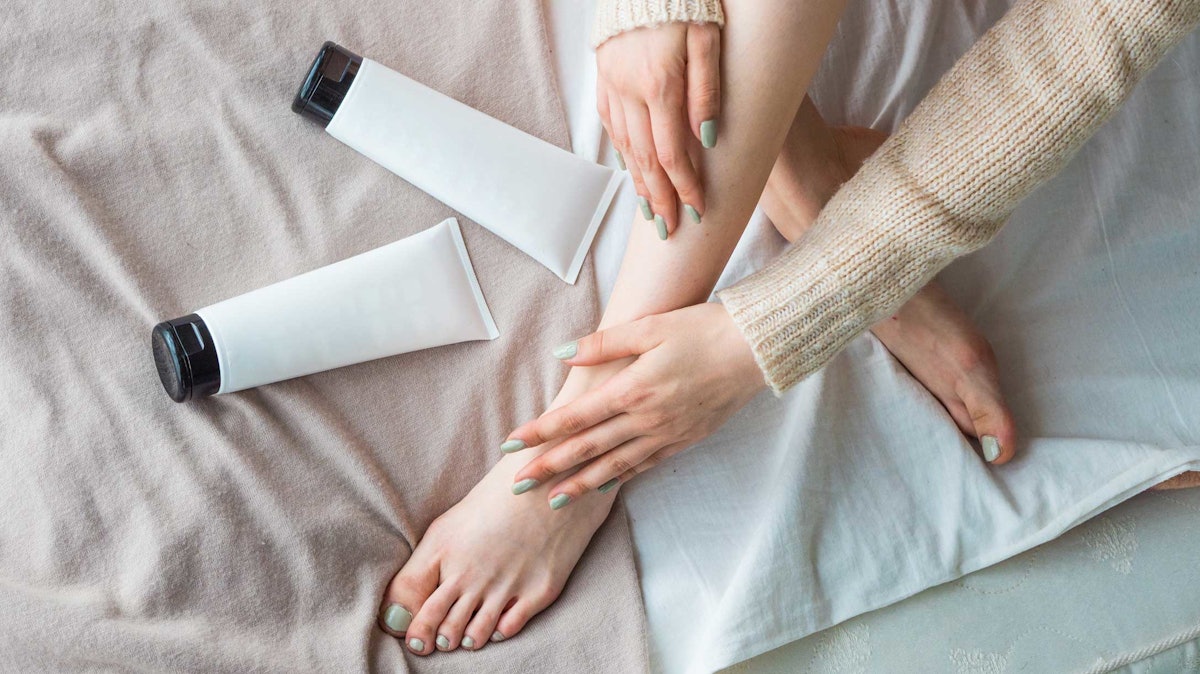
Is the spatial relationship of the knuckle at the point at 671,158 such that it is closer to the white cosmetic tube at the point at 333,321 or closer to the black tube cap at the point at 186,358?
the white cosmetic tube at the point at 333,321

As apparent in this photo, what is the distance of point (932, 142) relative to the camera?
0.77 meters

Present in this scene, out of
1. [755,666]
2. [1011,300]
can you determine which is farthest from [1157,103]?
[755,666]

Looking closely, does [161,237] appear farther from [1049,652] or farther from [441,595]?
[1049,652]

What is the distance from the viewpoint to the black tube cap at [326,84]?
0.90m

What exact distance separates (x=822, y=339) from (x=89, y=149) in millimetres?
690

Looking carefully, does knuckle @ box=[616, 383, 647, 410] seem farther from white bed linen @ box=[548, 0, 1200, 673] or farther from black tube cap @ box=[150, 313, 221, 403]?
black tube cap @ box=[150, 313, 221, 403]

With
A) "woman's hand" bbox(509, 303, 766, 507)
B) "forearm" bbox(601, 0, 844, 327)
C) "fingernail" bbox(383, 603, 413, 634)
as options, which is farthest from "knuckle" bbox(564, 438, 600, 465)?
"fingernail" bbox(383, 603, 413, 634)

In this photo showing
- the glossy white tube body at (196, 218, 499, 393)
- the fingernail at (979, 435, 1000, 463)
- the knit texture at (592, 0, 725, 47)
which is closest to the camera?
the knit texture at (592, 0, 725, 47)

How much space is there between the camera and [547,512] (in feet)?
2.86

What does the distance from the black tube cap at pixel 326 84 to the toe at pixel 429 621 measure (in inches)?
18.4

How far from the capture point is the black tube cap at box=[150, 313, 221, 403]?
0.79 meters

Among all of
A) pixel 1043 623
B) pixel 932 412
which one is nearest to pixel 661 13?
pixel 932 412

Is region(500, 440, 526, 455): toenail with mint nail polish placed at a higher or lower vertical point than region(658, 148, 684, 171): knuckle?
lower

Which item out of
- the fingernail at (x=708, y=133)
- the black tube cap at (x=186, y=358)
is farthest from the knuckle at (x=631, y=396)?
the black tube cap at (x=186, y=358)
